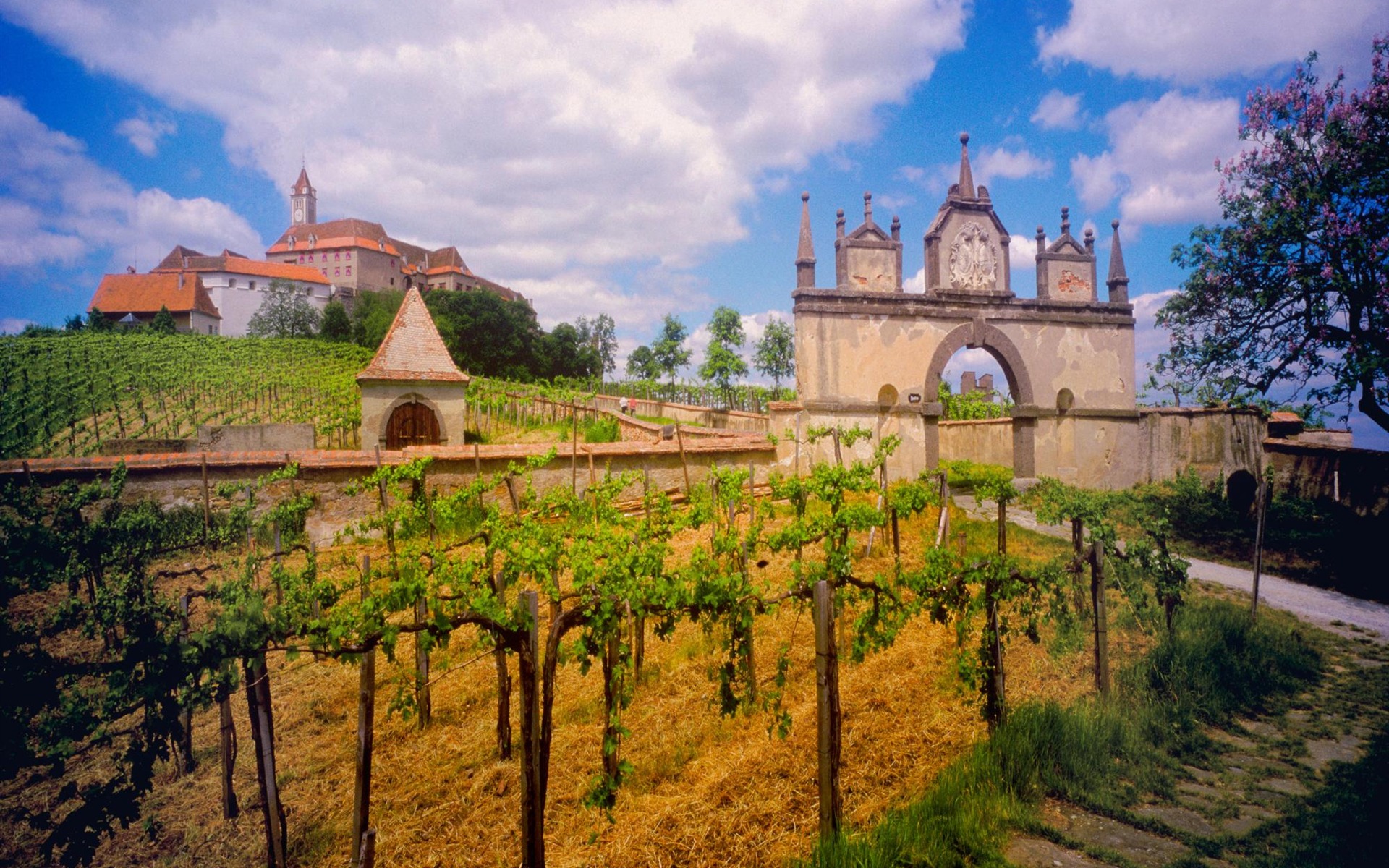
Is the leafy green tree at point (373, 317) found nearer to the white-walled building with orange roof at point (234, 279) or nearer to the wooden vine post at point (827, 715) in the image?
the white-walled building with orange roof at point (234, 279)

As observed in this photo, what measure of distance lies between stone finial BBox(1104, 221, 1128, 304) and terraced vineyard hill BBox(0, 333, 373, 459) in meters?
24.0

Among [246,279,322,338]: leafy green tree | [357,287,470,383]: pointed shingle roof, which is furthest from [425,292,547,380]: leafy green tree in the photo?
[357,287,470,383]: pointed shingle roof

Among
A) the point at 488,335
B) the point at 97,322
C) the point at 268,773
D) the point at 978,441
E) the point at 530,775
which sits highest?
the point at 97,322

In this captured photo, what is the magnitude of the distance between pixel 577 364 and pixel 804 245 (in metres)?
40.9

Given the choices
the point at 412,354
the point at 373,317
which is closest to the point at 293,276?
the point at 373,317

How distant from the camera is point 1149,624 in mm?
8016

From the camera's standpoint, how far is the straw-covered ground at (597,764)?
467 cm

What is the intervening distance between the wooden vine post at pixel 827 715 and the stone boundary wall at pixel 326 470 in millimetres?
8394

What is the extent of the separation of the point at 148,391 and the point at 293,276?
5461 cm

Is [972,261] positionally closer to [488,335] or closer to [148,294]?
[488,335]

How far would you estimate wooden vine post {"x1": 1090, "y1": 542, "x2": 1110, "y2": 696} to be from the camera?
6512 millimetres

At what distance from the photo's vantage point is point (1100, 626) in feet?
21.6

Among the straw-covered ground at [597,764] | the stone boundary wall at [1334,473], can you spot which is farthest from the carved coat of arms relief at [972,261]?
the straw-covered ground at [597,764]

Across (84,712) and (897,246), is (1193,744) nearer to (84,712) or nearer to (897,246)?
(84,712)
